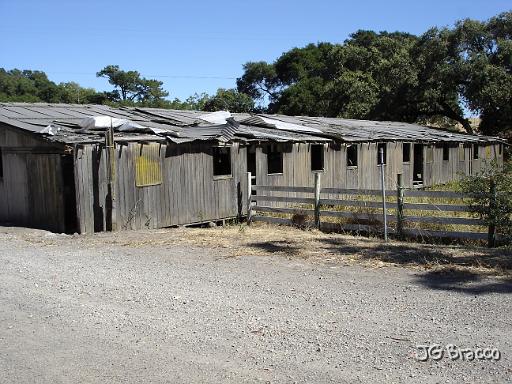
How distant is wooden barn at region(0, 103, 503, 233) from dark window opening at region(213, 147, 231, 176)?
31 millimetres

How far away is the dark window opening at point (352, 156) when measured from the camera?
70.3 ft

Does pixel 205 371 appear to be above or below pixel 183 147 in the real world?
below

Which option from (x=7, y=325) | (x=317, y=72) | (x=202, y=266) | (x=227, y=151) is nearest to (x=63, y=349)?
(x=7, y=325)

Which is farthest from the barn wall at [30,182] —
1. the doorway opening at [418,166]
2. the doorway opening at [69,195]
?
the doorway opening at [418,166]

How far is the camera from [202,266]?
8.81 m

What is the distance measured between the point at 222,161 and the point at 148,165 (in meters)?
2.99

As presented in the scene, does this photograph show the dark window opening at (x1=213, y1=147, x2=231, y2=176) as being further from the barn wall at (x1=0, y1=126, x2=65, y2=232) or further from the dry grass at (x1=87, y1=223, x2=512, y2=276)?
the barn wall at (x1=0, y1=126, x2=65, y2=232)

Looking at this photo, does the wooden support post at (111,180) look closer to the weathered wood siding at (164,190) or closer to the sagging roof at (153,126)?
the weathered wood siding at (164,190)

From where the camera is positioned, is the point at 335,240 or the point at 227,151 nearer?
the point at 335,240

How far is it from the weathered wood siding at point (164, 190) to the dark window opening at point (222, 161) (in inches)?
7.9

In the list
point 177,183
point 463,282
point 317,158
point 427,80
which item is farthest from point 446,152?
point 463,282

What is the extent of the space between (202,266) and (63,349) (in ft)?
12.7

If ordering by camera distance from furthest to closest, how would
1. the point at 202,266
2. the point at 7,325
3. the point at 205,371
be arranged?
1. the point at 202,266
2. the point at 7,325
3. the point at 205,371

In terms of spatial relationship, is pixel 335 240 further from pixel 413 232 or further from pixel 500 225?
pixel 500 225
